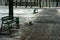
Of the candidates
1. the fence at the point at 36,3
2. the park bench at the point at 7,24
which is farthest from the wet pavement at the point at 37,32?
the fence at the point at 36,3

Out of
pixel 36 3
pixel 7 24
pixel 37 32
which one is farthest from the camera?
pixel 36 3

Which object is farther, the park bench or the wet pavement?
the park bench

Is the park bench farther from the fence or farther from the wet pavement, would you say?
the fence

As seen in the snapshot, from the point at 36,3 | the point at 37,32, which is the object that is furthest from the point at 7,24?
the point at 36,3

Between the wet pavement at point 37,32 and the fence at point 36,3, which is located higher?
the fence at point 36,3

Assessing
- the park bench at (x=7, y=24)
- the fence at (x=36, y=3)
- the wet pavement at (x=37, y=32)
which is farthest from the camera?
the fence at (x=36, y=3)

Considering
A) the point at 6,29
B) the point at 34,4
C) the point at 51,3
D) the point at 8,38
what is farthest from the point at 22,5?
the point at 8,38

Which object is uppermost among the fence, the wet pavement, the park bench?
the fence

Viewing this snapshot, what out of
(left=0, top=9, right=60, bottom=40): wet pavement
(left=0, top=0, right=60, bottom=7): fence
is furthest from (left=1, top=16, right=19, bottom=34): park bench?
(left=0, top=0, right=60, bottom=7): fence

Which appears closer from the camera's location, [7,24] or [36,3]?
[7,24]

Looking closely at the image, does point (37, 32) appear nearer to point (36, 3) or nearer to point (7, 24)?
point (7, 24)

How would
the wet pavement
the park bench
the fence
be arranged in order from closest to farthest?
the wet pavement, the park bench, the fence

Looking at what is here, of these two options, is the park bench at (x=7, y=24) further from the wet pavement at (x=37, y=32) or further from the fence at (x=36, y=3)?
the fence at (x=36, y=3)

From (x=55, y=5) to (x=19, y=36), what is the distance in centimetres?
2460
